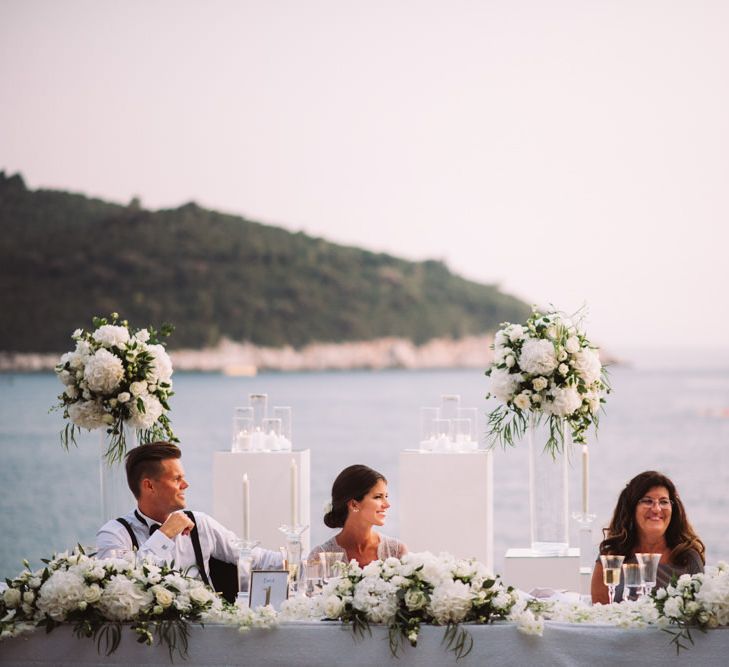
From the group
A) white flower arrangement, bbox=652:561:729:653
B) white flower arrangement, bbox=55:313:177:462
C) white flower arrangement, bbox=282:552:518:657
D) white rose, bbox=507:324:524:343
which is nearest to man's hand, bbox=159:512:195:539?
white flower arrangement, bbox=282:552:518:657

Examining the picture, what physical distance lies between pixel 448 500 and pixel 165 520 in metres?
2.34

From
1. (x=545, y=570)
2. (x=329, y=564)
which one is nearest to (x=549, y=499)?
(x=545, y=570)

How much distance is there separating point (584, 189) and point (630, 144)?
1941 mm

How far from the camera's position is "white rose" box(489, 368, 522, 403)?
5.78m

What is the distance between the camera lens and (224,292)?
40531mm

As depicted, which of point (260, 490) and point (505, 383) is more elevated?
point (505, 383)

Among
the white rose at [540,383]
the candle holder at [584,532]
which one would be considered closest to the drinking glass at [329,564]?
the candle holder at [584,532]

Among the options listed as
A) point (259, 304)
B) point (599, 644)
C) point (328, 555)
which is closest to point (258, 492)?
point (328, 555)

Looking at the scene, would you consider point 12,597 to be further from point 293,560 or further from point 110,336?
point 110,336

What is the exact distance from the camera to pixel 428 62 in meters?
35.7

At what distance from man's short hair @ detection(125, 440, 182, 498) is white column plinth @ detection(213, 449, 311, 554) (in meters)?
1.87

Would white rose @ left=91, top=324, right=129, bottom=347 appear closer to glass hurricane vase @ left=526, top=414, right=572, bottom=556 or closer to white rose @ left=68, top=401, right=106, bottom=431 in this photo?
white rose @ left=68, top=401, right=106, bottom=431

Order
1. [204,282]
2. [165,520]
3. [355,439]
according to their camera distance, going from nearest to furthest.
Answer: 1. [165,520]
2. [204,282]
3. [355,439]

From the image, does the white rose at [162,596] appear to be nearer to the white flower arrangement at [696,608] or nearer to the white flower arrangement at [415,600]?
the white flower arrangement at [415,600]
